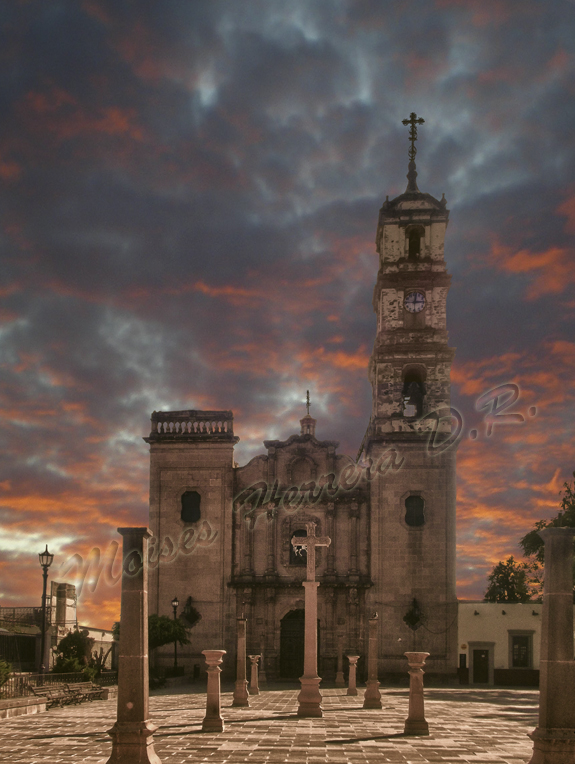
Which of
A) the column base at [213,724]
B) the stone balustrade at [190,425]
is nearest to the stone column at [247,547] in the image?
the stone balustrade at [190,425]

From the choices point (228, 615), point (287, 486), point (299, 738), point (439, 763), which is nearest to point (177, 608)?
point (228, 615)

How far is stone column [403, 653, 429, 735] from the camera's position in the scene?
59.1ft

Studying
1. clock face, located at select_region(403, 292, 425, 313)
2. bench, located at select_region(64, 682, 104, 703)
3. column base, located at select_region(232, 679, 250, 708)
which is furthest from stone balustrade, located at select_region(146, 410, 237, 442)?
column base, located at select_region(232, 679, 250, 708)

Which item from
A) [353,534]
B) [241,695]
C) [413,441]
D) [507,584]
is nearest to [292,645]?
[353,534]

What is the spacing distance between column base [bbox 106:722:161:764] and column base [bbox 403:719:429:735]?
8508 millimetres

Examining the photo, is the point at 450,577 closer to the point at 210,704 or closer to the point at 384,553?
the point at 384,553

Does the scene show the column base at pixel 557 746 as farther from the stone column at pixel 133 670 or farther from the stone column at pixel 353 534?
the stone column at pixel 353 534

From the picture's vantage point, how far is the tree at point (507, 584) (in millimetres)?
62750

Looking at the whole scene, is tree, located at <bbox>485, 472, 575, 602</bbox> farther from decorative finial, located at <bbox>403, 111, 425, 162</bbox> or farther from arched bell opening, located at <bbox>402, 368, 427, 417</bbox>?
decorative finial, located at <bbox>403, 111, 425, 162</bbox>

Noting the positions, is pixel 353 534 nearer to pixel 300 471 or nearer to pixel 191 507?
pixel 300 471

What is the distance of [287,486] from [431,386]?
29.5 ft

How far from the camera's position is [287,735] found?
17.1 m

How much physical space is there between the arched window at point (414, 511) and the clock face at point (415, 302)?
9.85 m

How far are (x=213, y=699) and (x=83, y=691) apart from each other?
427 inches
